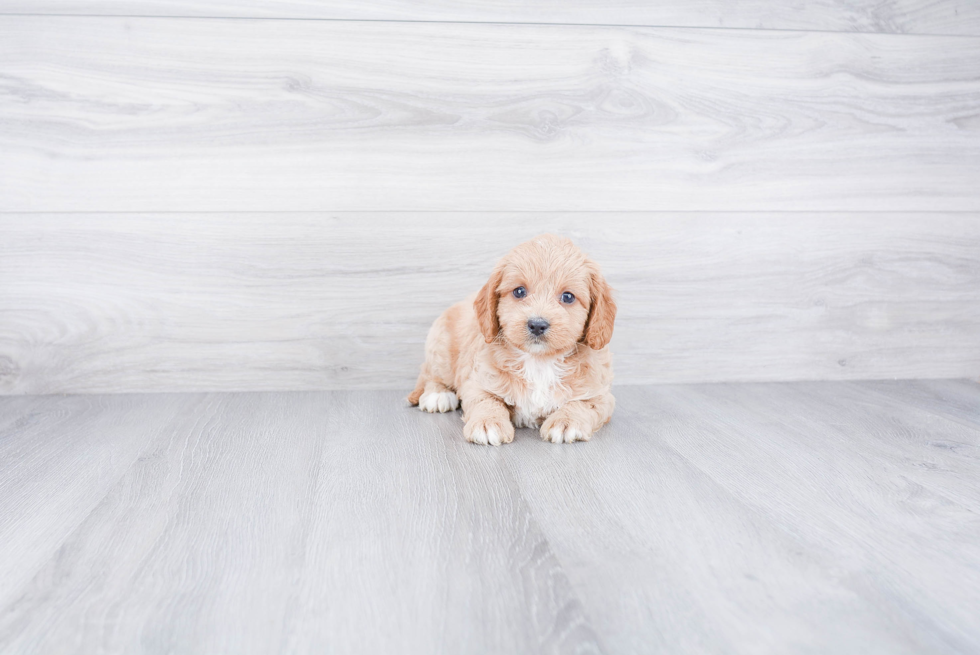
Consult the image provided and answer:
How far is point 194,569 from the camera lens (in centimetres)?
93

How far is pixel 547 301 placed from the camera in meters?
1.51

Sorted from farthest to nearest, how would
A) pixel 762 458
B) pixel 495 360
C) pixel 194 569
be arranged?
pixel 495 360, pixel 762 458, pixel 194 569

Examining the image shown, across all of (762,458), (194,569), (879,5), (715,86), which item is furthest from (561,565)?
(879,5)

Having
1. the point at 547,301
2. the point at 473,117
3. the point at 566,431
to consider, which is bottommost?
the point at 566,431

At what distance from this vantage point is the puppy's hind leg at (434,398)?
5.87ft

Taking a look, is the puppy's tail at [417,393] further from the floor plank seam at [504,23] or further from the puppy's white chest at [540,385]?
the floor plank seam at [504,23]

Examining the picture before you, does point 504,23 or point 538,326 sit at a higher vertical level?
point 504,23

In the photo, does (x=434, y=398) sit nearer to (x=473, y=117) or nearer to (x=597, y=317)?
(x=597, y=317)

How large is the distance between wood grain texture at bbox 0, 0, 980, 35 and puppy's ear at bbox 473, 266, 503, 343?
2.92 feet

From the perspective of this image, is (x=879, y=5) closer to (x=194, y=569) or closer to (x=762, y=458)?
(x=762, y=458)

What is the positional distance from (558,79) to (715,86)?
485 millimetres

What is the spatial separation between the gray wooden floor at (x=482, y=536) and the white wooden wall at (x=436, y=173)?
0.40m

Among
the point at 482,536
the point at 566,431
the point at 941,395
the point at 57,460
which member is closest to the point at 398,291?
the point at 566,431

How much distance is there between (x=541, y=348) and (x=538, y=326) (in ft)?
0.20
